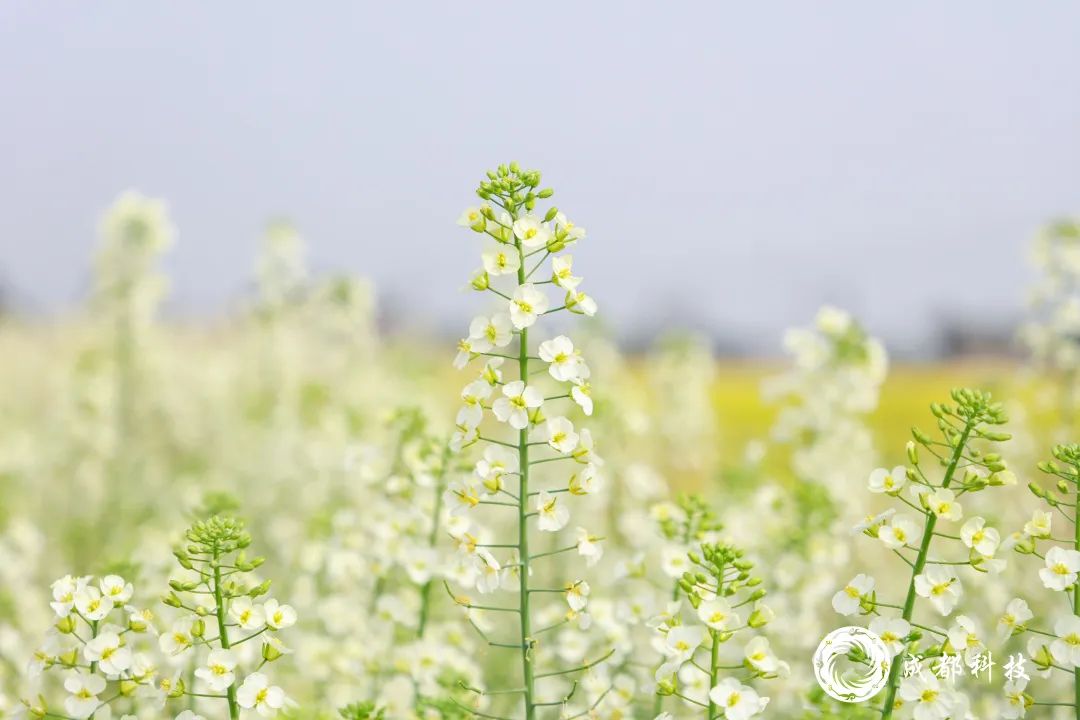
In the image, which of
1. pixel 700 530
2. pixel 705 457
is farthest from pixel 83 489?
pixel 700 530

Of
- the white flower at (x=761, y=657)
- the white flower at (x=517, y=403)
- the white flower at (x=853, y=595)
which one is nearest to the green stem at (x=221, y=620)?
the white flower at (x=517, y=403)

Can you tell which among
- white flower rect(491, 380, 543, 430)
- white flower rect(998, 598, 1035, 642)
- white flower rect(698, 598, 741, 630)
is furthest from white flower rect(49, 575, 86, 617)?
white flower rect(998, 598, 1035, 642)

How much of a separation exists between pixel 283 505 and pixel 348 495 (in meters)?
1.45

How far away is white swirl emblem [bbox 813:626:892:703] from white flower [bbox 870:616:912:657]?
1 centimetres

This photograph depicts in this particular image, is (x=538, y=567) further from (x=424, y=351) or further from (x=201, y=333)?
(x=201, y=333)

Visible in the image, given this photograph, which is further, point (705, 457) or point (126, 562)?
point (705, 457)

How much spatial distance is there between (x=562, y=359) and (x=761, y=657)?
87 centimetres

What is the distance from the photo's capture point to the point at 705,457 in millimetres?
9859

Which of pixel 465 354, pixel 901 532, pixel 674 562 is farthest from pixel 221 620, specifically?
pixel 901 532

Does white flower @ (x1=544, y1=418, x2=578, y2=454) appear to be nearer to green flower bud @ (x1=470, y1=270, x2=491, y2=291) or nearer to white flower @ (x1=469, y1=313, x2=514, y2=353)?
white flower @ (x1=469, y1=313, x2=514, y2=353)

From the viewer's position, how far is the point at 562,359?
254cm

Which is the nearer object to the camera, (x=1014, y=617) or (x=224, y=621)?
(x=224, y=621)

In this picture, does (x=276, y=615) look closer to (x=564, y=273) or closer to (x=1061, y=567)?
(x=564, y=273)

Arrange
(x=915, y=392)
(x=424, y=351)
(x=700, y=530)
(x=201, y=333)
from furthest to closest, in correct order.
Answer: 1. (x=201, y=333)
2. (x=424, y=351)
3. (x=915, y=392)
4. (x=700, y=530)
